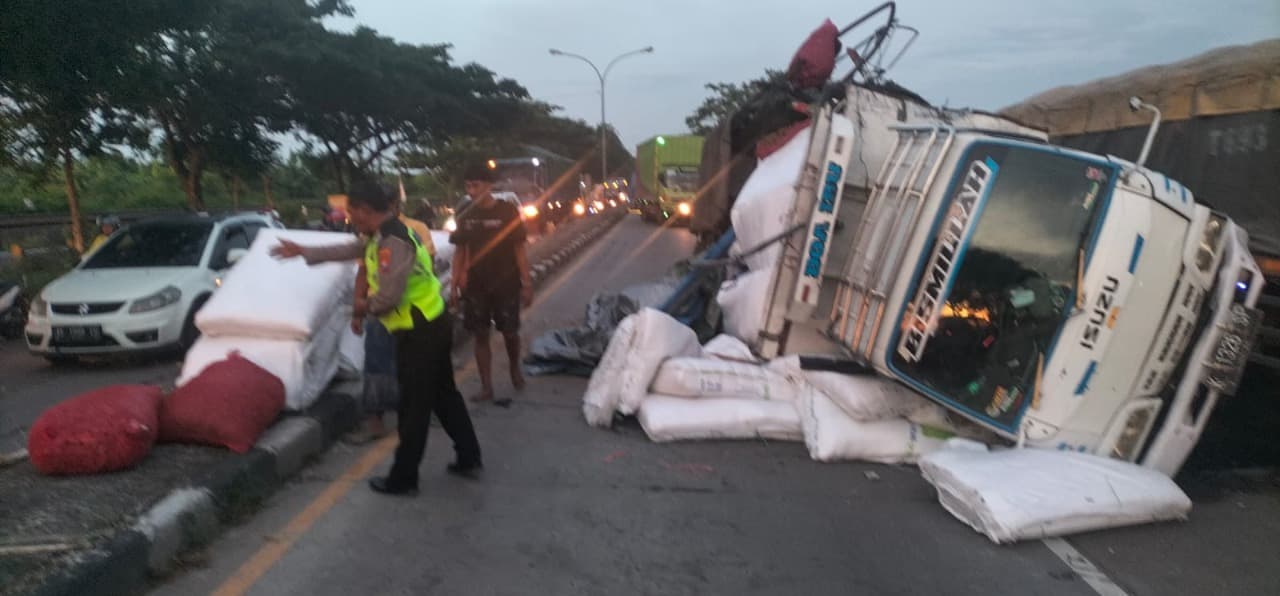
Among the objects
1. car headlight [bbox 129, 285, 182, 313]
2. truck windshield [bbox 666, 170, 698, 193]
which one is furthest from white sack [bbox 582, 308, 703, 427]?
truck windshield [bbox 666, 170, 698, 193]

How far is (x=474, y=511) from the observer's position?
187 inches

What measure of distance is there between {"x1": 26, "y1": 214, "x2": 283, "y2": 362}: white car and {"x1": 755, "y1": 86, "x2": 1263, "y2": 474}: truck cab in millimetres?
6573

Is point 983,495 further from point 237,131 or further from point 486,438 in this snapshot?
point 237,131

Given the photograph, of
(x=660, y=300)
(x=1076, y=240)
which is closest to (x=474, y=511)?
(x=1076, y=240)

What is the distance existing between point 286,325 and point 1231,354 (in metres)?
5.72

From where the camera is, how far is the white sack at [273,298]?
625 centimetres

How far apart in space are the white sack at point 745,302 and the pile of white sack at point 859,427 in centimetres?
23

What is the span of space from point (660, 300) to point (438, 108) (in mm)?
22941

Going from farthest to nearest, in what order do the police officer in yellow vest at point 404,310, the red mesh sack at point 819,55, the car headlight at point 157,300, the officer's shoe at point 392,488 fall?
1. the red mesh sack at point 819,55
2. the car headlight at point 157,300
3. the officer's shoe at point 392,488
4. the police officer in yellow vest at point 404,310

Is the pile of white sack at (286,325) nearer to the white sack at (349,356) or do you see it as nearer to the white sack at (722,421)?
the white sack at (349,356)

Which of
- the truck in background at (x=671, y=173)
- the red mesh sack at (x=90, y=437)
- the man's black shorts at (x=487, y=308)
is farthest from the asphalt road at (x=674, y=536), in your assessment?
the truck in background at (x=671, y=173)

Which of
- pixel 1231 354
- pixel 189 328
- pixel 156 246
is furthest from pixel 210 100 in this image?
pixel 1231 354

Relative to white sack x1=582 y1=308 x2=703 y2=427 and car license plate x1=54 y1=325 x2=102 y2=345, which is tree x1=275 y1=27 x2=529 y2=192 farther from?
white sack x1=582 y1=308 x2=703 y2=427

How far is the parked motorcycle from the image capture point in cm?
1055
